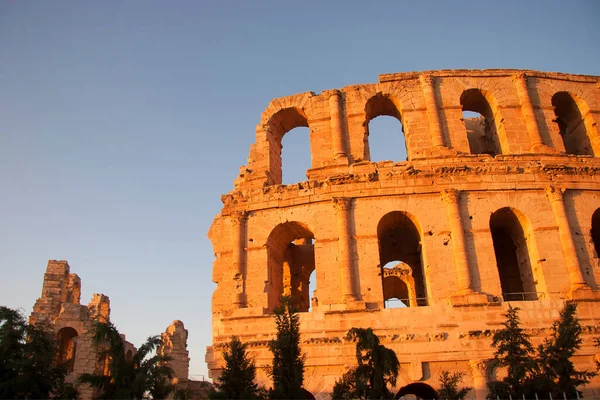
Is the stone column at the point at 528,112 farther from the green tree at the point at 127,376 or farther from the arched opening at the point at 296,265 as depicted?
the green tree at the point at 127,376

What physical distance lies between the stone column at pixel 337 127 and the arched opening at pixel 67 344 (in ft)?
45.8

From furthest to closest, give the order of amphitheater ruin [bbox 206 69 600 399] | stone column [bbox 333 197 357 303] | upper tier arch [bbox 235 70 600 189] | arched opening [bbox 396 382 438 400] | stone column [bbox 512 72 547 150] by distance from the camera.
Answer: upper tier arch [bbox 235 70 600 189] < stone column [bbox 512 72 547 150] < stone column [bbox 333 197 357 303] < amphitheater ruin [bbox 206 69 600 399] < arched opening [bbox 396 382 438 400]

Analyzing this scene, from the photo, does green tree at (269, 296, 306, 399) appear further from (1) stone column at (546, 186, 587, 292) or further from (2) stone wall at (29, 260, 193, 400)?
(2) stone wall at (29, 260, 193, 400)

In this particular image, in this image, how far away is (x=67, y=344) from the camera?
2436 centimetres

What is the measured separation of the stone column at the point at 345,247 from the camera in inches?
604

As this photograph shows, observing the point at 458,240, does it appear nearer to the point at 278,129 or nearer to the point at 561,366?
the point at 561,366

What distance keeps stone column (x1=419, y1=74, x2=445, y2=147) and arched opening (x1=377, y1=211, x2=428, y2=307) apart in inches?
107

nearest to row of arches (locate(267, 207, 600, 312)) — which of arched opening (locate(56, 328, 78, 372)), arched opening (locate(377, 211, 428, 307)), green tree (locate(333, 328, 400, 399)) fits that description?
arched opening (locate(377, 211, 428, 307))

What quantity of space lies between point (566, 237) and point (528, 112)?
446 centimetres

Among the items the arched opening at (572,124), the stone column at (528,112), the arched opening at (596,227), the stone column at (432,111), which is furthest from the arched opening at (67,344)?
the arched opening at (572,124)

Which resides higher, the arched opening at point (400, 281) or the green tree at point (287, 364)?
the arched opening at point (400, 281)

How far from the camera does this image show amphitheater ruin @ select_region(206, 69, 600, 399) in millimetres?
14766

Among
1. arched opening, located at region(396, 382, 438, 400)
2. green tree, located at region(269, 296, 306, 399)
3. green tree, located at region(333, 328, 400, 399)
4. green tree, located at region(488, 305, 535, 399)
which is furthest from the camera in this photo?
arched opening, located at region(396, 382, 438, 400)

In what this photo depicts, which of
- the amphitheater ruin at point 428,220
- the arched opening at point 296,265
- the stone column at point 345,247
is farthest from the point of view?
the arched opening at point 296,265
